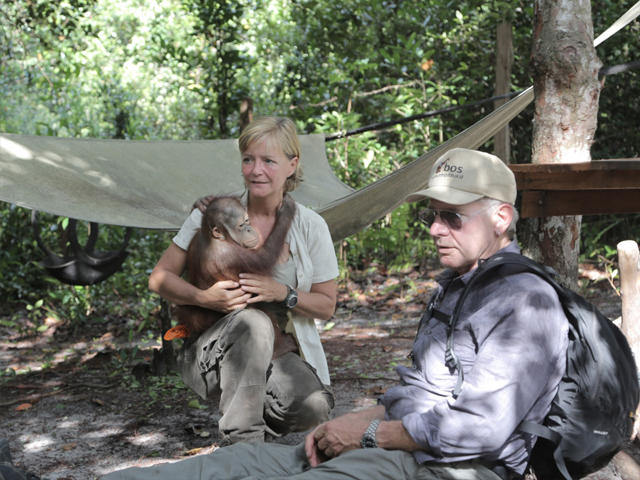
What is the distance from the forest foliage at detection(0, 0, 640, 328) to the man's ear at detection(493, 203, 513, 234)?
363 centimetres

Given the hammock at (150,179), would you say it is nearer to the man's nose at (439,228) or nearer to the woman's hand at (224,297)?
the woman's hand at (224,297)

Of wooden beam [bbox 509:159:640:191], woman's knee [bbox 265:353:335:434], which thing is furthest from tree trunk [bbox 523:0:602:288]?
woman's knee [bbox 265:353:335:434]

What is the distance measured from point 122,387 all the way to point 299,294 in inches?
60.5

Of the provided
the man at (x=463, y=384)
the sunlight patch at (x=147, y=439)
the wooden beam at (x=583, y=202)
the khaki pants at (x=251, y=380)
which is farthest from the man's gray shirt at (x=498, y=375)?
the sunlight patch at (x=147, y=439)

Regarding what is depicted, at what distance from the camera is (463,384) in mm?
1380

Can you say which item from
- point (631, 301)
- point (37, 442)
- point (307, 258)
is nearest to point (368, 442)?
point (307, 258)

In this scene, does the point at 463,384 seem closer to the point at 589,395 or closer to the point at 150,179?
the point at 589,395

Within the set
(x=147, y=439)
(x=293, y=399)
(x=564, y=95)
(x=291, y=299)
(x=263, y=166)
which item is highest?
(x=564, y=95)

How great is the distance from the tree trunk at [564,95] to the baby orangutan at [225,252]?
1230mm

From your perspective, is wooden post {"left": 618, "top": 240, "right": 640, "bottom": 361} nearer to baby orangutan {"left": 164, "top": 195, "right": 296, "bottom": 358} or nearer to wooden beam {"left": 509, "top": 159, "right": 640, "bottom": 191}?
wooden beam {"left": 509, "top": 159, "right": 640, "bottom": 191}

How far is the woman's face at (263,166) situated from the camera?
7.54 feet

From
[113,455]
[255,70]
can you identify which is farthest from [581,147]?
[255,70]

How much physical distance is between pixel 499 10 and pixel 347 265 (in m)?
2.55

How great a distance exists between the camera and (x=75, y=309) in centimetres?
474
